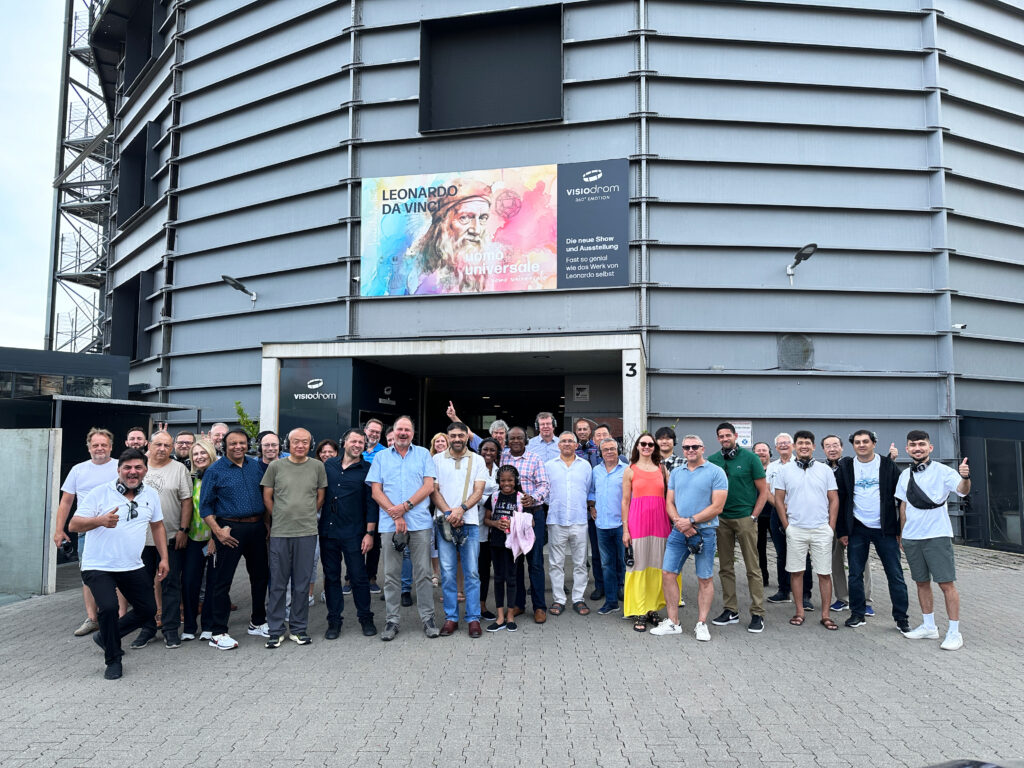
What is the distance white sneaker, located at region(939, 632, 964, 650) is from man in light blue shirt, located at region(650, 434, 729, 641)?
211 cm

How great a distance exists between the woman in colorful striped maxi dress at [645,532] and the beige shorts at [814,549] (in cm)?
141

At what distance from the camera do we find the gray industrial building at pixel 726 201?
47.0 feet

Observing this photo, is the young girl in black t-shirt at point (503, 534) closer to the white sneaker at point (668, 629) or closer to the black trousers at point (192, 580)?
the white sneaker at point (668, 629)

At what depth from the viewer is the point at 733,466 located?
7.04m

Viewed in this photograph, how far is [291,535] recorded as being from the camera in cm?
638

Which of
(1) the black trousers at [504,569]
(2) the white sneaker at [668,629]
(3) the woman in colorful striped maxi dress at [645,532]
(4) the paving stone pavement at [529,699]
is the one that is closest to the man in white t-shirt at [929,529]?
(4) the paving stone pavement at [529,699]

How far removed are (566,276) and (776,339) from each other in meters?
4.87

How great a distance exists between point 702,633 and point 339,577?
3622 mm

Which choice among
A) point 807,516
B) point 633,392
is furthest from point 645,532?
point 633,392

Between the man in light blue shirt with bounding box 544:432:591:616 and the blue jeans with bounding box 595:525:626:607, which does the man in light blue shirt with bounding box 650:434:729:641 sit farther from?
the man in light blue shirt with bounding box 544:432:591:616

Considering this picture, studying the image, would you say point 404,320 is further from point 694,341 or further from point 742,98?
point 742,98

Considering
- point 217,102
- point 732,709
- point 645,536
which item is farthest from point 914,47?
point 217,102

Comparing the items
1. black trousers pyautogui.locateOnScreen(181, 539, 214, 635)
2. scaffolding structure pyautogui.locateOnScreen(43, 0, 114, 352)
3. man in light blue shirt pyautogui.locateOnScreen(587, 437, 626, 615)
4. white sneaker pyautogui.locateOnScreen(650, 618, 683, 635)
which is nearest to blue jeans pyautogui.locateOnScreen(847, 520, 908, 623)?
white sneaker pyautogui.locateOnScreen(650, 618, 683, 635)

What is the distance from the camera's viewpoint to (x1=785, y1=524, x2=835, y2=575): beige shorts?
23.0 ft
